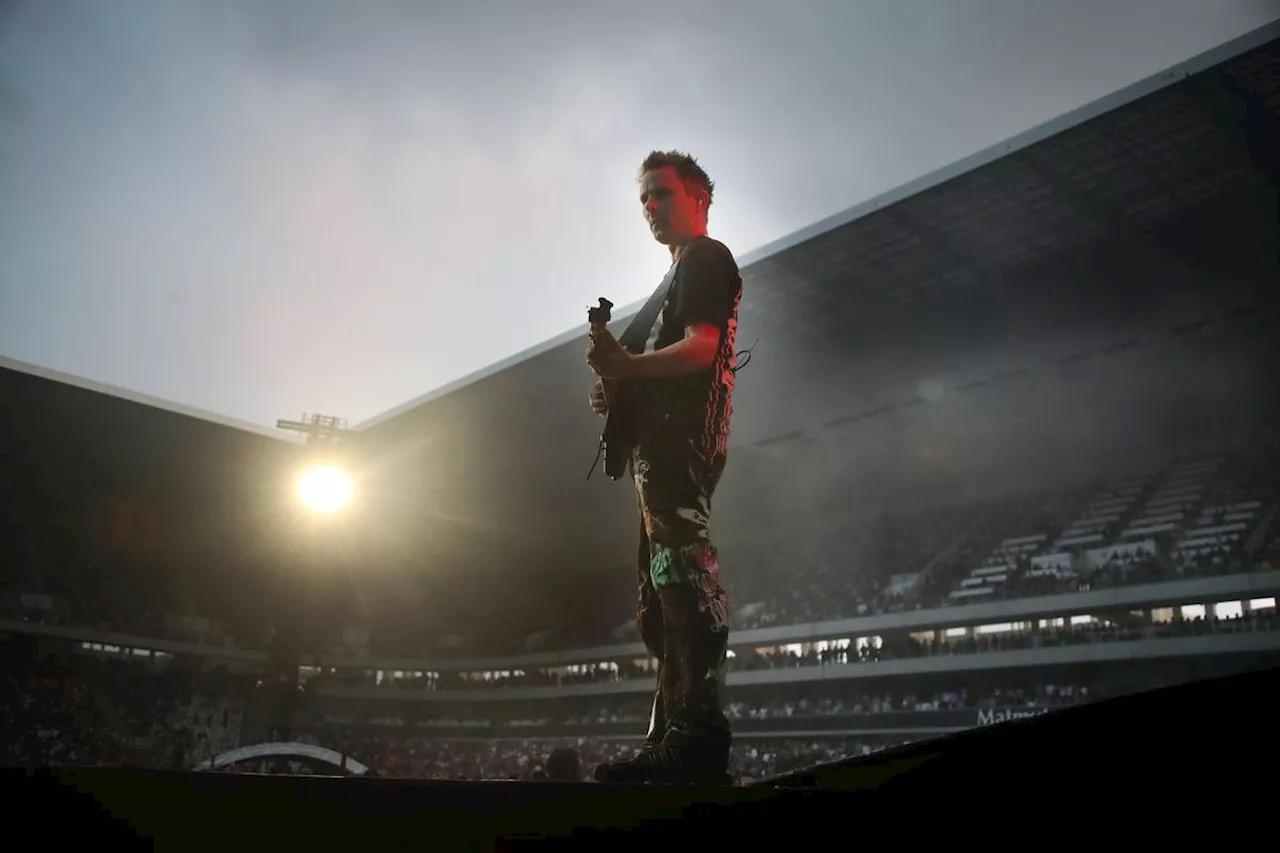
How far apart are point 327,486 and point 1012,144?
17524 mm

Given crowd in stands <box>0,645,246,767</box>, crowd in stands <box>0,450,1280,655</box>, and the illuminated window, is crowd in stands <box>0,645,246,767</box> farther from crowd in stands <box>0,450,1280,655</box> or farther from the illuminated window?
the illuminated window

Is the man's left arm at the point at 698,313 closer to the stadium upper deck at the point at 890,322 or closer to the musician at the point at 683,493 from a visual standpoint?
the musician at the point at 683,493

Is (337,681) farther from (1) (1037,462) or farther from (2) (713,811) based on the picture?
(2) (713,811)

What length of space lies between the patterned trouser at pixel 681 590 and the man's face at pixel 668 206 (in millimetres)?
744

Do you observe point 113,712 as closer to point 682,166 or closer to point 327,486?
point 327,486

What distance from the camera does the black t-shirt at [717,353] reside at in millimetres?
2623

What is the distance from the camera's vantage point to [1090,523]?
800 inches

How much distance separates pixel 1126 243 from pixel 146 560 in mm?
A: 28176

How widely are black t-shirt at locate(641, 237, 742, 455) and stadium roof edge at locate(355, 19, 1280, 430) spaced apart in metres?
8.50

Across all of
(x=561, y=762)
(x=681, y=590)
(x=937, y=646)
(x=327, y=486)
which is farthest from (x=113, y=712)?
(x=681, y=590)

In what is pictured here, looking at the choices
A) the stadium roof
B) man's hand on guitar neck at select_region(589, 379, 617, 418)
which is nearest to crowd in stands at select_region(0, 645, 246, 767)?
the stadium roof

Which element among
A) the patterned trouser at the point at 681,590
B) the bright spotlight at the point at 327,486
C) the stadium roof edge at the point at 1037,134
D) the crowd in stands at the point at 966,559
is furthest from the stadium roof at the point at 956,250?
the patterned trouser at the point at 681,590

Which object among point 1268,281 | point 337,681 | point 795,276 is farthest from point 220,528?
point 1268,281

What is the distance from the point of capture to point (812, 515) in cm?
2752
